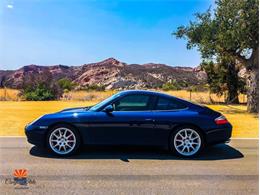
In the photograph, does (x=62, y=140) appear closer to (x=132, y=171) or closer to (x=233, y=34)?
(x=132, y=171)

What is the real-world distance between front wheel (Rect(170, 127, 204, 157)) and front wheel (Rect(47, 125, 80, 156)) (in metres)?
1.93

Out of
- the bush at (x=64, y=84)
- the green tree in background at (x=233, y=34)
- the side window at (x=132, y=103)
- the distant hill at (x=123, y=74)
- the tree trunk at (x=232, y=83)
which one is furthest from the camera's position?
the distant hill at (x=123, y=74)

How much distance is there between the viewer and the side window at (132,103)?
7254mm

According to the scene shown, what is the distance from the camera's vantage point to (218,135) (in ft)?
23.6

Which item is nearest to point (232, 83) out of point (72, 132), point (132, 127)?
point (132, 127)

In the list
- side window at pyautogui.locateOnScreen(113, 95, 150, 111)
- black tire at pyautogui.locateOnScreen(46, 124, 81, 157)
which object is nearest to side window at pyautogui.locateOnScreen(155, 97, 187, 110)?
side window at pyautogui.locateOnScreen(113, 95, 150, 111)

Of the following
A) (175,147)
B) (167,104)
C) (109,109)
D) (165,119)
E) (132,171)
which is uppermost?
(167,104)

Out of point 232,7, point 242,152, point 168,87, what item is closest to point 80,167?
point 242,152

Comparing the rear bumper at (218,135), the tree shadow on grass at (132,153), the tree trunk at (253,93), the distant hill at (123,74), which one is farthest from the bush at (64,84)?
the rear bumper at (218,135)

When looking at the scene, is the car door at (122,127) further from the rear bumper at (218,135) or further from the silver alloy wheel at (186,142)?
the rear bumper at (218,135)

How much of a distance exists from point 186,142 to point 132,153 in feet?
3.75

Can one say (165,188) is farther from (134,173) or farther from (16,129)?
(16,129)

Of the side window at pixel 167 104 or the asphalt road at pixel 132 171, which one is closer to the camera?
the asphalt road at pixel 132 171

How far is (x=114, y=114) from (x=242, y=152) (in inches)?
118
